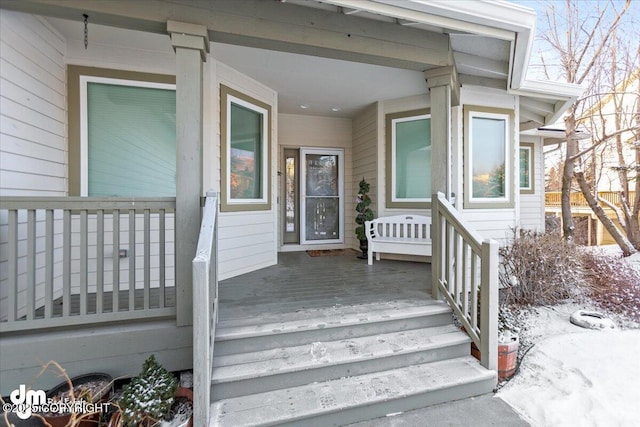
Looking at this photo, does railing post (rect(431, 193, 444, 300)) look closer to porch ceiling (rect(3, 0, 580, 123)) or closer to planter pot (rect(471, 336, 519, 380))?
planter pot (rect(471, 336, 519, 380))

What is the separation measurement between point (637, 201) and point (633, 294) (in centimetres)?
480

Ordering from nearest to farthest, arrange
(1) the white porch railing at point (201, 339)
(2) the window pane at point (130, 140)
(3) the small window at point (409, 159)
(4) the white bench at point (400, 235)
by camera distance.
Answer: (1) the white porch railing at point (201, 339) → (2) the window pane at point (130, 140) → (4) the white bench at point (400, 235) → (3) the small window at point (409, 159)

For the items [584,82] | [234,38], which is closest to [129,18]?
[234,38]

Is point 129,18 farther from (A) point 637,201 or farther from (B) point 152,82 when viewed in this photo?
(A) point 637,201

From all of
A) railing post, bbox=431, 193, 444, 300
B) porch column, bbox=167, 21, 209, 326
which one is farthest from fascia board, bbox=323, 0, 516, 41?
railing post, bbox=431, 193, 444, 300

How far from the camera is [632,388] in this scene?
236cm

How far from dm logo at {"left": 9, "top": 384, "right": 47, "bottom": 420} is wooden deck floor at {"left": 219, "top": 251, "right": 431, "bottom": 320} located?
46.9 inches

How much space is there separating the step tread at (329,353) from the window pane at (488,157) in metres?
3.05

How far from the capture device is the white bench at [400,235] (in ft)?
15.4

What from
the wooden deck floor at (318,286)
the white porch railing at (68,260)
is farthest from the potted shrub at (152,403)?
the wooden deck floor at (318,286)

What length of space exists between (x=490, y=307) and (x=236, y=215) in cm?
306

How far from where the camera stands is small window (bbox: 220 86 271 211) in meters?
3.97

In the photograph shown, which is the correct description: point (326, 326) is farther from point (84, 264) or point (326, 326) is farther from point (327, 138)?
point (327, 138)

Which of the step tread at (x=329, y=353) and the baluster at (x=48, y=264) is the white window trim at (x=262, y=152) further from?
the step tread at (x=329, y=353)
